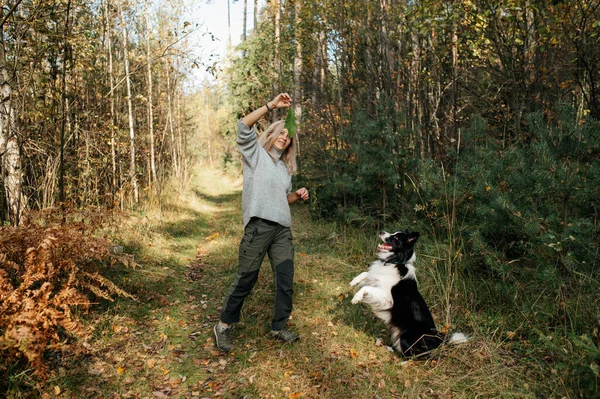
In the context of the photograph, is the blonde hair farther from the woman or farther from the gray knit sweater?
the gray knit sweater

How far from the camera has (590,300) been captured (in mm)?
3463

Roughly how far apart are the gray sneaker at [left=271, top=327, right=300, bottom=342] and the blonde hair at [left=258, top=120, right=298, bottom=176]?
1.67 meters

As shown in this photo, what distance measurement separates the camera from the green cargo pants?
367 cm

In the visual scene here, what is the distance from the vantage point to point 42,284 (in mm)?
3473

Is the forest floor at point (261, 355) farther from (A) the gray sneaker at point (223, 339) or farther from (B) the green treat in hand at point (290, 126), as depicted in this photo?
(B) the green treat in hand at point (290, 126)

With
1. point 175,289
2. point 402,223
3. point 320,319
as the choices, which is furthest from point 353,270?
point 175,289

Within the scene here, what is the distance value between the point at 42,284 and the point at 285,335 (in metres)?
2.34

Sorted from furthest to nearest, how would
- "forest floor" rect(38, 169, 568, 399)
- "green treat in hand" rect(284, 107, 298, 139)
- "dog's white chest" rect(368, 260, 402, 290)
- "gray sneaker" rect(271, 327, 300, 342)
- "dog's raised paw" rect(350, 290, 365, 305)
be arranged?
"gray sneaker" rect(271, 327, 300, 342)
"green treat in hand" rect(284, 107, 298, 139)
"dog's white chest" rect(368, 260, 402, 290)
"dog's raised paw" rect(350, 290, 365, 305)
"forest floor" rect(38, 169, 568, 399)

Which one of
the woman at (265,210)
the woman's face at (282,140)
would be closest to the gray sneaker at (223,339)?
the woman at (265,210)

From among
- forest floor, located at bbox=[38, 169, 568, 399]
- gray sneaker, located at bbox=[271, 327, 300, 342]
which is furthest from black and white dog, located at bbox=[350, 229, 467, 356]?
gray sneaker, located at bbox=[271, 327, 300, 342]

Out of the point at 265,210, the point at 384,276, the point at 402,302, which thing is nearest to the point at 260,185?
the point at 265,210

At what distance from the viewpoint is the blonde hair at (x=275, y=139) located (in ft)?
12.4

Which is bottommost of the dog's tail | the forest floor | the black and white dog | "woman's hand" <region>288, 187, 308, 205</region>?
the forest floor

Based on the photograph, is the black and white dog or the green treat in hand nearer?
the black and white dog
